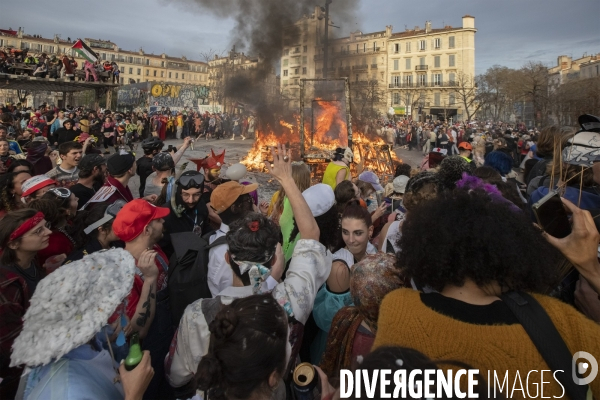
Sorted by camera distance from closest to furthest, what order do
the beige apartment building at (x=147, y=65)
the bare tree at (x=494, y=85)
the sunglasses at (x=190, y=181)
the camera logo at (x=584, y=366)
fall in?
the camera logo at (x=584, y=366) → the sunglasses at (x=190, y=181) → the bare tree at (x=494, y=85) → the beige apartment building at (x=147, y=65)

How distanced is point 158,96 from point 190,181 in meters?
37.7

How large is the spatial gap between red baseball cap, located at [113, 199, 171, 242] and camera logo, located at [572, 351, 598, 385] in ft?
8.15

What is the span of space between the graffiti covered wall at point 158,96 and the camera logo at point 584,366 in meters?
38.6

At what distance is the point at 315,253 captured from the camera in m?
2.12

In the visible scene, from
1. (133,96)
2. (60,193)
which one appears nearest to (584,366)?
(60,193)

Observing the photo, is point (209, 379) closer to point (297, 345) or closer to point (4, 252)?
point (297, 345)

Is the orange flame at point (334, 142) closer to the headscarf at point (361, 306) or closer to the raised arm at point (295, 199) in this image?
the raised arm at point (295, 199)

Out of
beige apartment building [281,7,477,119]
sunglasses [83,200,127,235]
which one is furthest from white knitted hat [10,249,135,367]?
beige apartment building [281,7,477,119]

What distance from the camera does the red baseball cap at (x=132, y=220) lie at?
2.56 metres

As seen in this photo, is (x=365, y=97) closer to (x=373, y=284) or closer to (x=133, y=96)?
(x=133, y=96)

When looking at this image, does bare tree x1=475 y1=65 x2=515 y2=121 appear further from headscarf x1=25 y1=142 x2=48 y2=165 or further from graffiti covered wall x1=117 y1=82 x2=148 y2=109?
headscarf x1=25 y1=142 x2=48 y2=165

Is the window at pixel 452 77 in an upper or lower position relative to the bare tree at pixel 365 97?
upper

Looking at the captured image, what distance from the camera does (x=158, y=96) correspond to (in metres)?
→ 37.5

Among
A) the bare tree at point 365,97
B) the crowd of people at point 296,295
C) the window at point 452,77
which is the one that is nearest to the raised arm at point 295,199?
the crowd of people at point 296,295
